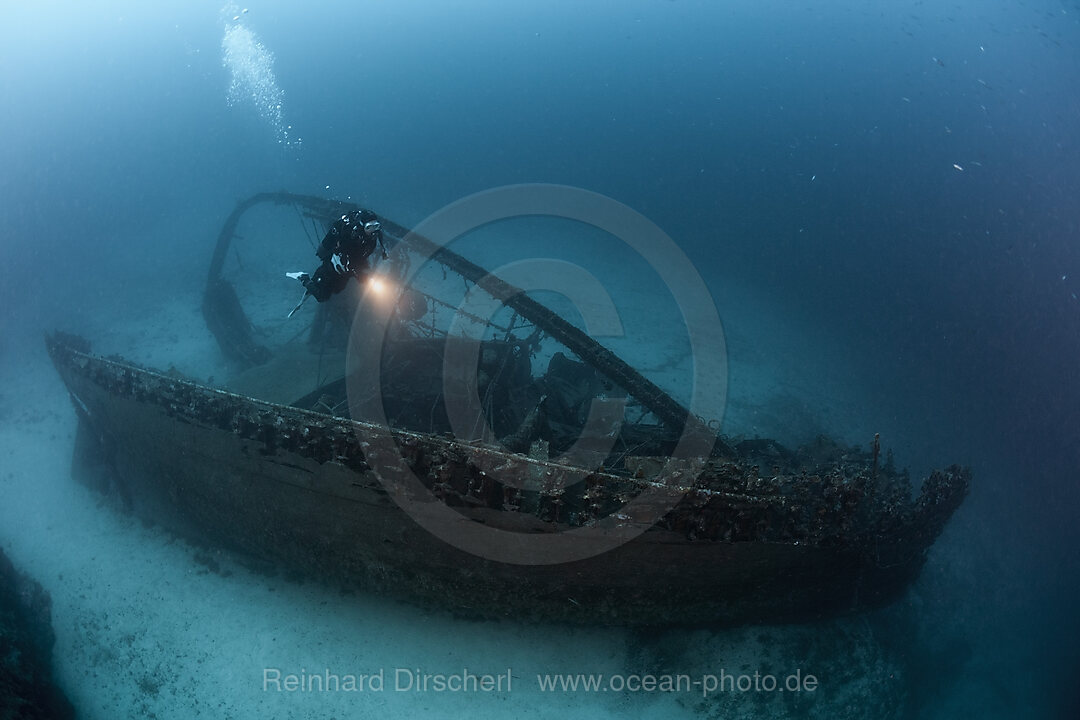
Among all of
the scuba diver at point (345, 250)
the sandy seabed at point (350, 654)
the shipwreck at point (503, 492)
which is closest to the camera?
the shipwreck at point (503, 492)

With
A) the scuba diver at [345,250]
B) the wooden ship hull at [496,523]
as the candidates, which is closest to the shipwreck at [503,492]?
the wooden ship hull at [496,523]

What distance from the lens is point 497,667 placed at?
639cm

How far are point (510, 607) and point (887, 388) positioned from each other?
16.1 m

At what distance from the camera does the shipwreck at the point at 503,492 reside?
5.38 meters

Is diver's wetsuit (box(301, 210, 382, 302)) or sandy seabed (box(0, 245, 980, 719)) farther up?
diver's wetsuit (box(301, 210, 382, 302))

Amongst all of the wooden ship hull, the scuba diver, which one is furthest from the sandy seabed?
the scuba diver

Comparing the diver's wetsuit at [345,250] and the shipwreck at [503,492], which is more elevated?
the diver's wetsuit at [345,250]

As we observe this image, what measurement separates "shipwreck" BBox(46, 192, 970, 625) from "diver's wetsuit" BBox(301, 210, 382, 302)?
136cm

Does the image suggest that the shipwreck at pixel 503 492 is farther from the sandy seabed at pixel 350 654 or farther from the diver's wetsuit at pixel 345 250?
the diver's wetsuit at pixel 345 250

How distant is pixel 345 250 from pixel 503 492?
4.06 meters

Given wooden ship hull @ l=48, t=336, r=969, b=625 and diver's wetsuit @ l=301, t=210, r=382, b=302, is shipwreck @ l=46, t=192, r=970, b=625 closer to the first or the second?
wooden ship hull @ l=48, t=336, r=969, b=625

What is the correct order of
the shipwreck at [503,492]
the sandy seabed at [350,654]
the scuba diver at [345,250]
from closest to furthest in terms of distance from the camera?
the shipwreck at [503,492]
the sandy seabed at [350,654]
the scuba diver at [345,250]

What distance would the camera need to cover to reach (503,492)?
537cm

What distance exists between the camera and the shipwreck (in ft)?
17.7
